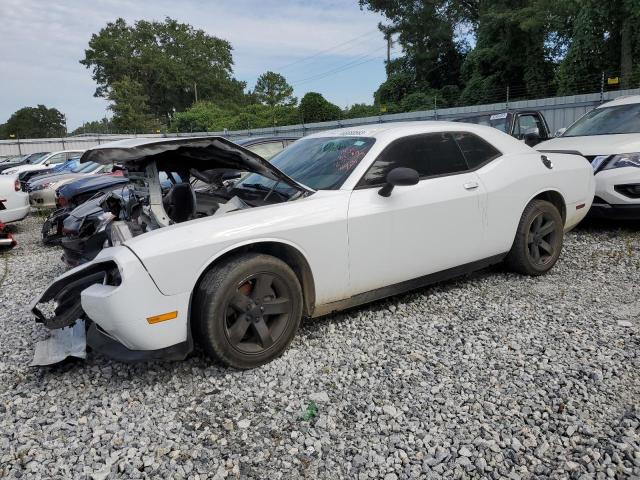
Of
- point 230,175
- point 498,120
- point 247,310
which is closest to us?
point 247,310

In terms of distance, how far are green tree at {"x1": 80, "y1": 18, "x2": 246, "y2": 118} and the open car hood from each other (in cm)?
6432

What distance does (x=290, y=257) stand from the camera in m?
3.35

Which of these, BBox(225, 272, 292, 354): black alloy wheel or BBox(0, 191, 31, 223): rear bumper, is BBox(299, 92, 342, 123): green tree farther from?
BBox(225, 272, 292, 354): black alloy wheel

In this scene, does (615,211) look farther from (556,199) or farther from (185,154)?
(185,154)

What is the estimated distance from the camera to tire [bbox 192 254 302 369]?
2955 millimetres

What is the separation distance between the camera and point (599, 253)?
5.44m

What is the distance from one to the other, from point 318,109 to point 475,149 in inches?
1134

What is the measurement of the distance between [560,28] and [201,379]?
28.0 m

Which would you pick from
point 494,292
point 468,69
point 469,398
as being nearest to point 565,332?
point 494,292

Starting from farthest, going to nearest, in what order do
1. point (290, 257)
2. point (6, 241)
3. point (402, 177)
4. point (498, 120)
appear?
point (498, 120), point (6, 241), point (402, 177), point (290, 257)

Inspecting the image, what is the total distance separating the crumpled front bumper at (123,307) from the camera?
2742mm

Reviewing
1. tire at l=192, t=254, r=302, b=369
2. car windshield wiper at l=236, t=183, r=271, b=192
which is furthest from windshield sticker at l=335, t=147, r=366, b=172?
tire at l=192, t=254, r=302, b=369

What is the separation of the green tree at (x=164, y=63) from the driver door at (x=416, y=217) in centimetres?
6480

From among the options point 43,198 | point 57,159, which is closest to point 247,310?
point 43,198
